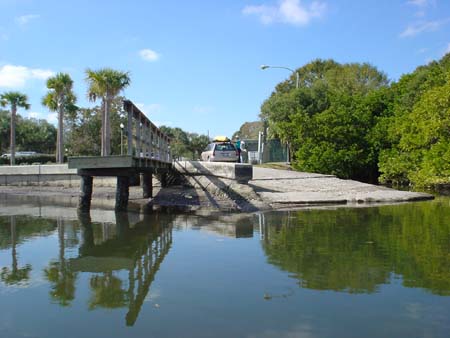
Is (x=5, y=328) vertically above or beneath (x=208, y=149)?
beneath

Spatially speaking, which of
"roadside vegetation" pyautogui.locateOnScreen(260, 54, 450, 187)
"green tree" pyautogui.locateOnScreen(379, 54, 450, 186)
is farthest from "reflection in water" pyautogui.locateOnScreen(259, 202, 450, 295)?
"roadside vegetation" pyautogui.locateOnScreen(260, 54, 450, 187)

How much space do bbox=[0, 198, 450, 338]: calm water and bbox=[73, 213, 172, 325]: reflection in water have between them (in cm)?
2

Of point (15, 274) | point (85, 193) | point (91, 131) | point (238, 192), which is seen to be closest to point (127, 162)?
point (85, 193)

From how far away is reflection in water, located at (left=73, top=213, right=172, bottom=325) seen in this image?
6.15m

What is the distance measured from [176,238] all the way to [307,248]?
9.72ft

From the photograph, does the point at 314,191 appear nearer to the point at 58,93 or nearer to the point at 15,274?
the point at 15,274

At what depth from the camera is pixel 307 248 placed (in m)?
9.27

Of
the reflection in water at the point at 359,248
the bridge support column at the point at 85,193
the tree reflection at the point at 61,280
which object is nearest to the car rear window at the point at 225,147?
the bridge support column at the point at 85,193

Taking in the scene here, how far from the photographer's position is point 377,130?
3316cm

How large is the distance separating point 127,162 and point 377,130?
23263 millimetres

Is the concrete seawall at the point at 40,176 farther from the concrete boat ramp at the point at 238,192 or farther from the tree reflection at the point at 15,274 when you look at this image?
the tree reflection at the point at 15,274

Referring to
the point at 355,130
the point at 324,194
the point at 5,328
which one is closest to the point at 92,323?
the point at 5,328

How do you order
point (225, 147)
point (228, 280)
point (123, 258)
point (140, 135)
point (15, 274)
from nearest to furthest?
point (228, 280)
point (15, 274)
point (123, 258)
point (140, 135)
point (225, 147)

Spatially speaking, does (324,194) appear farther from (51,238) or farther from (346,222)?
(51,238)
